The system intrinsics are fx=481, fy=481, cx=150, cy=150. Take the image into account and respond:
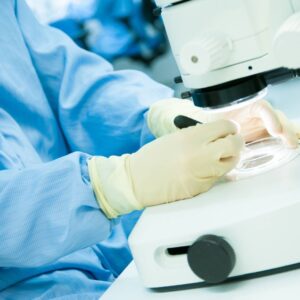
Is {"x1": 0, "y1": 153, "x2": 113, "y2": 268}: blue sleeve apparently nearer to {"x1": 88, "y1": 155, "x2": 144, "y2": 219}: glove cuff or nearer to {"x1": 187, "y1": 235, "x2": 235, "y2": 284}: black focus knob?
{"x1": 88, "y1": 155, "x2": 144, "y2": 219}: glove cuff

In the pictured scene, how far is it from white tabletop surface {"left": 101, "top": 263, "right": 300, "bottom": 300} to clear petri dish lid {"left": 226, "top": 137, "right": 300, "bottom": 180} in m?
0.20

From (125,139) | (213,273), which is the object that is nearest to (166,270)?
(213,273)

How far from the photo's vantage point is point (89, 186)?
2.64 ft

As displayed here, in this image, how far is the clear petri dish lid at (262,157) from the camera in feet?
2.57

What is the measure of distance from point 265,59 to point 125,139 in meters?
0.69

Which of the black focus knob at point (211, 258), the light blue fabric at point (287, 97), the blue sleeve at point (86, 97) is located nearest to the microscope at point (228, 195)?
the black focus knob at point (211, 258)

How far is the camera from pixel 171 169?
766 millimetres

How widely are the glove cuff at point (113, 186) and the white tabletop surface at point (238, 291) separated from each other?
0.13m

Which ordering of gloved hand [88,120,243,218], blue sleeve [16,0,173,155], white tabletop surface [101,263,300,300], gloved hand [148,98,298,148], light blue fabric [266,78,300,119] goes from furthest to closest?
blue sleeve [16,0,173,155]
light blue fabric [266,78,300,119]
gloved hand [148,98,298,148]
gloved hand [88,120,243,218]
white tabletop surface [101,263,300,300]

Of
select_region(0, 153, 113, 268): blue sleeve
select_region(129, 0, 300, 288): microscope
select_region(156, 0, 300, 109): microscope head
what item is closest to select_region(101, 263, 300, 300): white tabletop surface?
select_region(129, 0, 300, 288): microscope

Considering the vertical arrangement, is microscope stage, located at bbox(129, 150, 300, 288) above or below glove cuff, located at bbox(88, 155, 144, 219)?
below

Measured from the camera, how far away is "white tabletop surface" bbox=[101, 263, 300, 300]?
0.58 meters

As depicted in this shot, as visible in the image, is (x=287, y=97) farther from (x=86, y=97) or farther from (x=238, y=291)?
(x=238, y=291)

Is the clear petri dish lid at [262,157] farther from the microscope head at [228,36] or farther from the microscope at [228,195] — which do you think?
the microscope head at [228,36]
